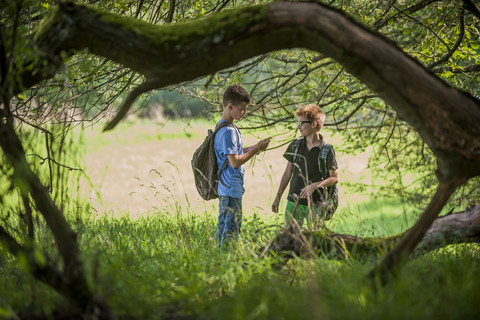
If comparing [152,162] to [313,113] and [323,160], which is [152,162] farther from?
[323,160]

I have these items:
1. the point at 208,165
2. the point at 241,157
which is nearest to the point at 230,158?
the point at 241,157

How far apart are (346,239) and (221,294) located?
47.2 inches

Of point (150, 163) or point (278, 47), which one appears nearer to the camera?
point (278, 47)

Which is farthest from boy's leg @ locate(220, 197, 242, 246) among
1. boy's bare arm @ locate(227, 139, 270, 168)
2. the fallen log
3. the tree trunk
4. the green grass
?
the tree trunk

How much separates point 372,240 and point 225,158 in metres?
1.63

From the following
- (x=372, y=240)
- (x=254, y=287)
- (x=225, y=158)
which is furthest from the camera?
(x=225, y=158)

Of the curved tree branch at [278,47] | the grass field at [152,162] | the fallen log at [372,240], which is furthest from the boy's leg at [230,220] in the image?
the grass field at [152,162]

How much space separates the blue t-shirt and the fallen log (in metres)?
0.95

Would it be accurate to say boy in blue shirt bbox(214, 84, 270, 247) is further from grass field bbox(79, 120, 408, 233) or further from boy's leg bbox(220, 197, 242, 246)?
grass field bbox(79, 120, 408, 233)

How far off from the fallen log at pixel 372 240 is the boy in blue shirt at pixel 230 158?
90cm

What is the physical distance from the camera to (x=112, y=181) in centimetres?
2020

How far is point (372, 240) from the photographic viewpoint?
3789mm

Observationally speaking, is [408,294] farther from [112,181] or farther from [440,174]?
[112,181]

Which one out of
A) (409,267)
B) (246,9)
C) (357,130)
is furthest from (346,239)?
(357,130)
